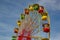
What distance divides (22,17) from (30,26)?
Answer: 3.53 m

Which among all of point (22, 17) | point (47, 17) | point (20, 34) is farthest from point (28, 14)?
point (47, 17)

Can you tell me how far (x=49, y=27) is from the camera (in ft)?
89.2

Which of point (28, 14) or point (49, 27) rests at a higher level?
point (28, 14)

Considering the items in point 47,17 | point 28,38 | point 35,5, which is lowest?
point 28,38

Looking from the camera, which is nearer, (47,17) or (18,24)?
(47,17)

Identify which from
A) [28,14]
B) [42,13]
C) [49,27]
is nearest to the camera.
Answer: [49,27]

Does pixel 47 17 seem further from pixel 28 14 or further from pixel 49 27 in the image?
pixel 28 14

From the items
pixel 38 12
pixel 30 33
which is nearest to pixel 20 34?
pixel 30 33

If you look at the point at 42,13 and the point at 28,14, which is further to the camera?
the point at 28,14

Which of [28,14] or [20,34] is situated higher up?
[28,14]

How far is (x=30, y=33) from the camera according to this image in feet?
98.0

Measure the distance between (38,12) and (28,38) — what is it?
141 inches

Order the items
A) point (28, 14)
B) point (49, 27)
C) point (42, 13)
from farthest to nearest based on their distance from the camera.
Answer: point (28, 14) → point (42, 13) → point (49, 27)

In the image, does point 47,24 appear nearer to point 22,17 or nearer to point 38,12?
point 38,12
